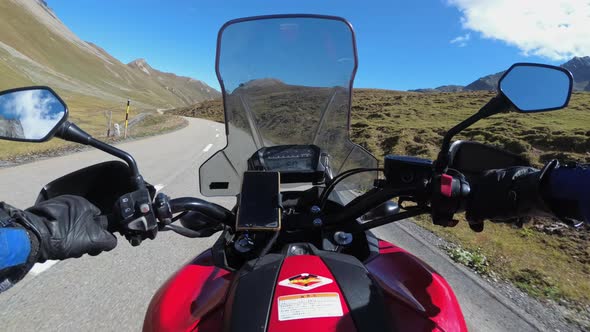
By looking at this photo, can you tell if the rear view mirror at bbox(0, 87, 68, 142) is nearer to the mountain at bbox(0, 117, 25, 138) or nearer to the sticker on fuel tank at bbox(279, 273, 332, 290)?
the mountain at bbox(0, 117, 25, 138)

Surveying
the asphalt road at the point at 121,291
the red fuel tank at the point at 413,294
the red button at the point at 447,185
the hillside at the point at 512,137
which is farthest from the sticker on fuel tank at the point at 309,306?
the hillside at the point at 512,137

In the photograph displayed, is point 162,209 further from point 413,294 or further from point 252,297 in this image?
point 413,294

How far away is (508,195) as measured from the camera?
56.6 inches

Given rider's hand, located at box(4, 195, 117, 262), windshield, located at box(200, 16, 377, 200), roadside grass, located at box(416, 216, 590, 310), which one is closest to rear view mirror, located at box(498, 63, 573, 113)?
windshield, located at box(200, 16, 377, 200)

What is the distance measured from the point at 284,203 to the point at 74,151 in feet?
44.1

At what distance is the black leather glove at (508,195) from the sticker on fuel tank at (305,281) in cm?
66

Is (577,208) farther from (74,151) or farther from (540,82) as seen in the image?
(74,151)

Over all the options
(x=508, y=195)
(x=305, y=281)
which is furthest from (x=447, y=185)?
(x=305, y=281)

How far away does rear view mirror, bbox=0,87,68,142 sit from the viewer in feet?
4.88

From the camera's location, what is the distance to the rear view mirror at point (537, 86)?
162 cm

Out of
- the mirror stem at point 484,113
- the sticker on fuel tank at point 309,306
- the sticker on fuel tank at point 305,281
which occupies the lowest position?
the sticker on fuel tank at point 309,306

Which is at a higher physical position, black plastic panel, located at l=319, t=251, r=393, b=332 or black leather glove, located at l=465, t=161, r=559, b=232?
black leather glove, located at l=465, t=161, r=559, b=232

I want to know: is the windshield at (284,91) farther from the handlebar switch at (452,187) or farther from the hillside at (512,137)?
the hillside at (512,137)

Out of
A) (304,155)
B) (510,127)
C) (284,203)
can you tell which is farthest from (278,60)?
(510,127)
